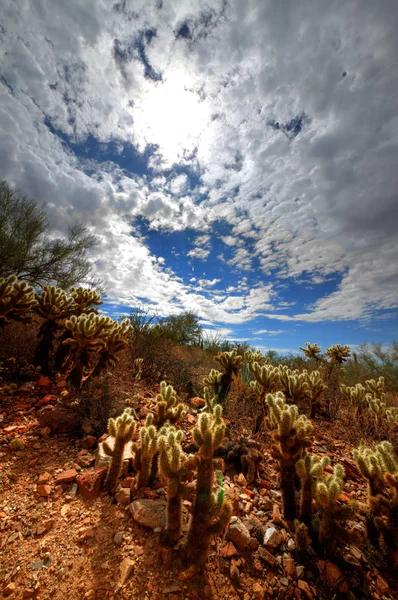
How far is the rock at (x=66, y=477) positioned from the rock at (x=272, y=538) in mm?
1871

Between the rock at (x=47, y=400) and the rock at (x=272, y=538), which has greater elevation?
the rock at (x=47, y=400)

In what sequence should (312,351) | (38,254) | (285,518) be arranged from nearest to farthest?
1. (285,518)
2. (38,254)
3. (312,351)

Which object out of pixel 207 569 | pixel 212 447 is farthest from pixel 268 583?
pixel 212 447

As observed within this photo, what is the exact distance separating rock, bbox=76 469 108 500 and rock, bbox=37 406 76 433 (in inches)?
36.7

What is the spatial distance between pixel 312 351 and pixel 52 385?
905 cm

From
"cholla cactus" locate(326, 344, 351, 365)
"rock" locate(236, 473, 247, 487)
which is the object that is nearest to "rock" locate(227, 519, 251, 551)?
→ "rock" locate(236, 473, 247, 487)

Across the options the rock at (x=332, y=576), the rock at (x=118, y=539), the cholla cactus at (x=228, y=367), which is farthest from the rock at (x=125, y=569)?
the cholla cactus at (x=228, y=367)

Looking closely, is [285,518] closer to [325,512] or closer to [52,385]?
[325,512]

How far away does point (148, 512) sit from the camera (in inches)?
80.8

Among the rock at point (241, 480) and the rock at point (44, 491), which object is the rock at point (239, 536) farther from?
the rock at point (44, 491)

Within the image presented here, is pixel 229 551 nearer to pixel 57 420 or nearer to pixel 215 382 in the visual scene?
pixel 57 420

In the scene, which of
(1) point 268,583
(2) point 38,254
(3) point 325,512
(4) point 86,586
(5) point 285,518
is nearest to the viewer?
(4) point 86,586

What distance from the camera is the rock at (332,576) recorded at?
5.67 ft

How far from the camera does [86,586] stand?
1.59 meters
